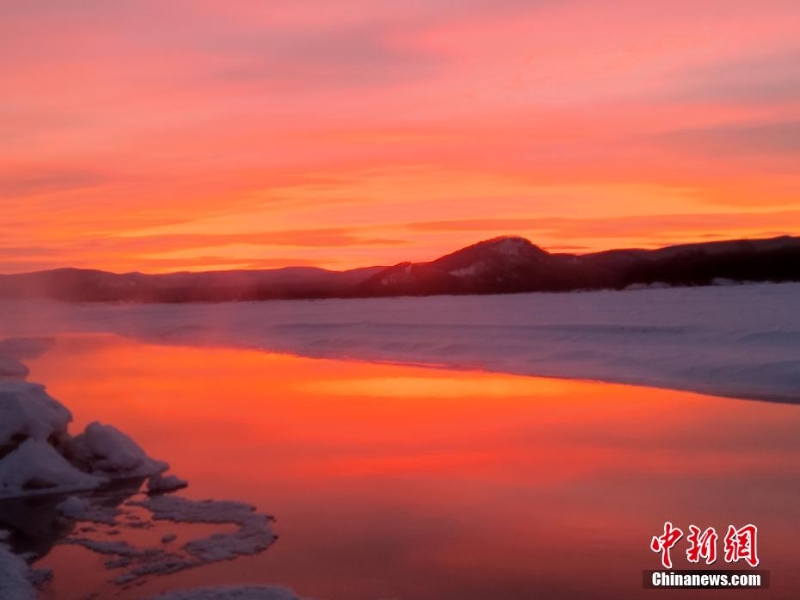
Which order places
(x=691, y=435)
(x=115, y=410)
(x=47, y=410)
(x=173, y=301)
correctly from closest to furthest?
1. (x=47, y=410)
2. (x=691, y=435)
3. (x=115, y=410)
4. (x=173, y=301)

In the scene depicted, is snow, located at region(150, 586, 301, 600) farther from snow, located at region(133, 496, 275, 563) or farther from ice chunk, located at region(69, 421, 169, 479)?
ice chunk, located at region(69, 421, 169, 479)

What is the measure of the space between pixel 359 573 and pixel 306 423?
20.8 feet

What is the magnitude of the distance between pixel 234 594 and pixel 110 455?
415cm

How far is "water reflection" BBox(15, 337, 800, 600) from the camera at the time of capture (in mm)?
6215

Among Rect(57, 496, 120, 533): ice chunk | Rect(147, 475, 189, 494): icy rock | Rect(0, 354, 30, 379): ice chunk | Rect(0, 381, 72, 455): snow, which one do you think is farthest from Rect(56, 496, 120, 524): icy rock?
Rect(0, 354, 30, 379): ice chunk

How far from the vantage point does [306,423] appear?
1248cm

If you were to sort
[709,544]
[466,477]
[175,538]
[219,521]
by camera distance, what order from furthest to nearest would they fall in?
[466,477]
[219,521]
[175,538]
[709,544]

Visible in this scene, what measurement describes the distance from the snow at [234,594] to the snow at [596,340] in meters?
10.2

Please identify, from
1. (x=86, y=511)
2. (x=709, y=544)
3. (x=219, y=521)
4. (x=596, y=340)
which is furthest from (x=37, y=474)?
(x=596, y=340)

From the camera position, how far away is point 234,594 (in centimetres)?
565

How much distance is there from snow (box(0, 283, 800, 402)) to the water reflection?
1.93 metres

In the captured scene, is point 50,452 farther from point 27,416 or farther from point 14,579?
point 14,579

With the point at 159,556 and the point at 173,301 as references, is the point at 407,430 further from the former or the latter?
the point at 173,301

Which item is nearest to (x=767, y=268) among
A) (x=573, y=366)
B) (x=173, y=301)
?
(x=173, y=301)
